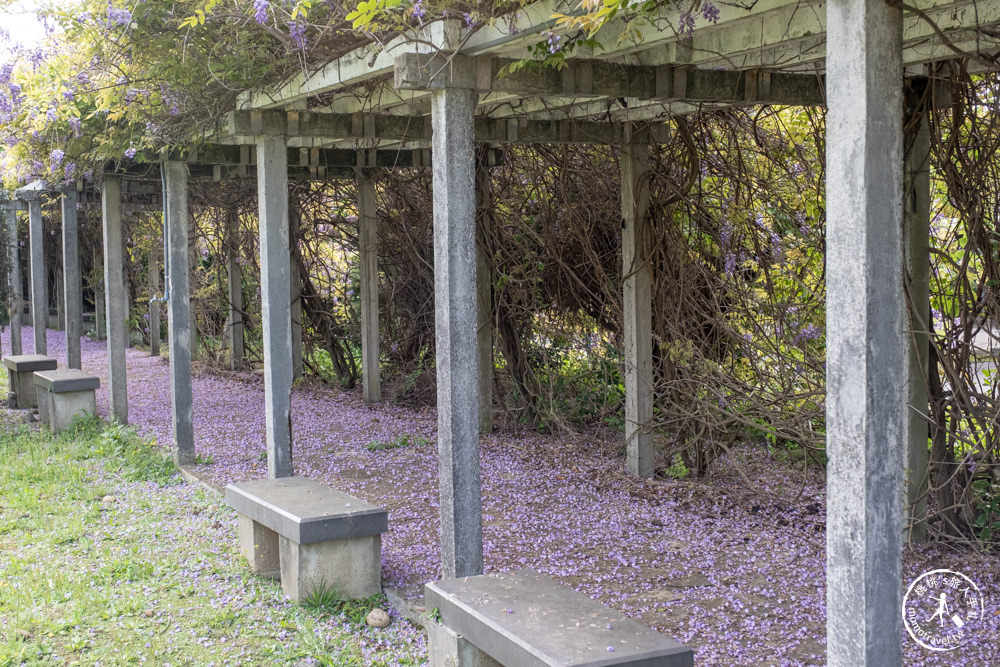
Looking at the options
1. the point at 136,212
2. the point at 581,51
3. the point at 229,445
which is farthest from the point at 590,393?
the point at 136,212

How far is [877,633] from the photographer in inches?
88.4

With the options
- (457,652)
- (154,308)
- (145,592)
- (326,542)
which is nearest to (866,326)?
(457,652)

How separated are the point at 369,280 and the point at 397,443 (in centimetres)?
232

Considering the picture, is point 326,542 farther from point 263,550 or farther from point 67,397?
point 67,397

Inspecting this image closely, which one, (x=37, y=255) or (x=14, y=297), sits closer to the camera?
(x=37, y=255)

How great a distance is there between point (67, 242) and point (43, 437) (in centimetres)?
244

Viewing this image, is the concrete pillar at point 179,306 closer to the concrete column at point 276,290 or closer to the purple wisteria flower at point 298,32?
the concrete column at point 276,290

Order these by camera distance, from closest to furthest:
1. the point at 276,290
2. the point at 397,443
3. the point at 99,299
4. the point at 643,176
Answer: the point at 276,290 < the point at 643,176 < the point at 397,443 < the point at 99,299

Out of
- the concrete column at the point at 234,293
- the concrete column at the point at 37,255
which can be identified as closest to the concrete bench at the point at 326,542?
the concrete column at the point at 37,255

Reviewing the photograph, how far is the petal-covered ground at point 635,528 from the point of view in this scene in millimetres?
4098

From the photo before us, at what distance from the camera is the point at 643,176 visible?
634 centimetres

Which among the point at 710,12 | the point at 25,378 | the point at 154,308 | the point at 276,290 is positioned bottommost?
the point at 25,378

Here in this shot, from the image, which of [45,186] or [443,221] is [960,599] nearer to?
[443,221]

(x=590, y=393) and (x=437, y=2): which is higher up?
(x=437, y=2)
